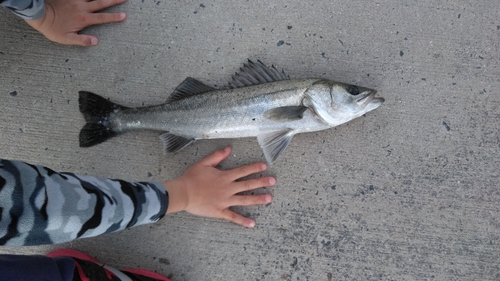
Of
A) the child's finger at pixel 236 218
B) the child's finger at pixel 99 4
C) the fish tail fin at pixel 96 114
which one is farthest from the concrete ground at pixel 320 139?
the child's finger at pixel 99 4

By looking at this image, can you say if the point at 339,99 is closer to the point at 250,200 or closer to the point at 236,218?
the point at 250,200

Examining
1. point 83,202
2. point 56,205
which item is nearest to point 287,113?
point 83,202

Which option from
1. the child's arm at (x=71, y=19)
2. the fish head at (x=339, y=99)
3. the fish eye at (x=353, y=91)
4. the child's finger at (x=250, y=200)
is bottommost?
the child's finger at (x=250, y=200)

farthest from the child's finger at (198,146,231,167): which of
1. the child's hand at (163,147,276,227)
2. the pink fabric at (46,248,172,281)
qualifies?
the pink fabric at (46,248,172,281)

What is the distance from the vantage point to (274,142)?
2.79 metres

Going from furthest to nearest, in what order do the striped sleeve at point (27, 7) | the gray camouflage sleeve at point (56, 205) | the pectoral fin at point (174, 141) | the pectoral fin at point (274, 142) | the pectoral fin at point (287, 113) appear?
the pectoral fin at point (174, 141) < the pectoral fin at point (274, 142) < the pectoral fin at point (287, 113) < the striped sleeve at point (27, 7) < the gray camouflage sleeve at point (56, 205)

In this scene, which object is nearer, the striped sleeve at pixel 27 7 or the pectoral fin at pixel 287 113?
the striped sleeve at pixel 27 7

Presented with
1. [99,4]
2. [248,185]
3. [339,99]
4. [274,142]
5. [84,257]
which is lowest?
[84,257]

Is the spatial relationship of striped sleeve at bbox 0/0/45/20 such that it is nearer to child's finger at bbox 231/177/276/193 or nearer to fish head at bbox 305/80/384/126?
child's finger at bbox 231/177/276/193

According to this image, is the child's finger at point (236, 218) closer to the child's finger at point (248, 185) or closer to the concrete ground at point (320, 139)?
the concrete ground at point (320, 139)

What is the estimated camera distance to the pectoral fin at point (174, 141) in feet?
9.50

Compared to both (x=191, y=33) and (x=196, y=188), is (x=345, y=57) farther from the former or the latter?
(x=196, y=188)

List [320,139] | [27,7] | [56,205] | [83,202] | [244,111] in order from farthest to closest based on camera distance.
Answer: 1. [320,139]
2. [244,111]
3. [27,7]
4. [83,202]
5. [56,205]

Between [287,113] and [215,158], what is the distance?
2.24 feet
